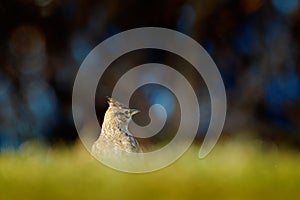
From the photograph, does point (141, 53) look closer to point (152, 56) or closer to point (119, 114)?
point (152, 56)

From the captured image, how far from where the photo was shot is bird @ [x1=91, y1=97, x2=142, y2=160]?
15.0 feet

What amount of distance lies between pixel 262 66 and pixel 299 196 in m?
7.56

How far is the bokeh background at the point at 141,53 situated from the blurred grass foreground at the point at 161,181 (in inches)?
267

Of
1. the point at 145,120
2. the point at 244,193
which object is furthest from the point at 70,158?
the point at 145,120

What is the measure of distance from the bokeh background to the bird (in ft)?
12.4

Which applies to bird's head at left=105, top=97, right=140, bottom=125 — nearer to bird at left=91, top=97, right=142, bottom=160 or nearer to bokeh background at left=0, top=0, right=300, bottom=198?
bird at left=91, top=97, right=142, bottom=160

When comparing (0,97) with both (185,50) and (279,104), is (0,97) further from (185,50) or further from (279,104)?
(279,104)

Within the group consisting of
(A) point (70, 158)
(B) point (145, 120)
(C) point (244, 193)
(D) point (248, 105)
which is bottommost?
(C) point (244, 193)

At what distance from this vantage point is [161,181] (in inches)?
115

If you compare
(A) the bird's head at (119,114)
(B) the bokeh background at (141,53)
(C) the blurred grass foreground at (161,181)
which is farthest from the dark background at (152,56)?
(C) the blurred grass foreground at (161,181)

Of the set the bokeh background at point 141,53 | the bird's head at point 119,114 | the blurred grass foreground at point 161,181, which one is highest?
the bokeh background at point 141,53

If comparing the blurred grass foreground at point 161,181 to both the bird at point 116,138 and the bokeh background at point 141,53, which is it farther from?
the bokeh background at point 141,53

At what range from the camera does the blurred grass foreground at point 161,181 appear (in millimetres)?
2820

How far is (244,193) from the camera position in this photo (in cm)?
281
